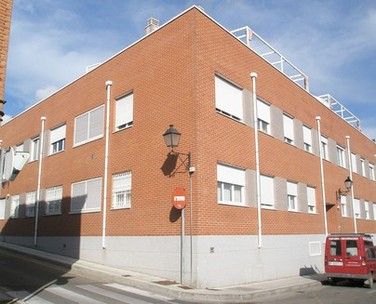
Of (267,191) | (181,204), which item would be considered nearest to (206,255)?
(181,204)

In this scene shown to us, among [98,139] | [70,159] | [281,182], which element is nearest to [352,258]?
[281,182]

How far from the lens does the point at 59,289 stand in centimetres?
1284

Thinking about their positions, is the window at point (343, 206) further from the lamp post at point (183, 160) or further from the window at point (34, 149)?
the window at point (34, 149)

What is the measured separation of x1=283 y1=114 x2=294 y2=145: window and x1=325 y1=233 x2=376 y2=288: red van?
215 inches

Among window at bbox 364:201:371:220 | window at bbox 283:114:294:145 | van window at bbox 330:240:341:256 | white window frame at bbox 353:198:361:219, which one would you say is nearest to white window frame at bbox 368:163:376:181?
window at bbox 364:201:371:220

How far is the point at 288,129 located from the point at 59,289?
13.4m

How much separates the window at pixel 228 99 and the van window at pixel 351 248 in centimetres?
627

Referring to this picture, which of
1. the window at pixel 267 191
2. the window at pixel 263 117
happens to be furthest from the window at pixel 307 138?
the window at pixel 267 191

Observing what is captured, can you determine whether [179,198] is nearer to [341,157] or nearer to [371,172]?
[341,157]

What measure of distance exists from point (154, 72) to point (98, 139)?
425 centimetres

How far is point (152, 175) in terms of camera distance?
54.9 ft

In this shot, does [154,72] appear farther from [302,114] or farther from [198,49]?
[302,114]

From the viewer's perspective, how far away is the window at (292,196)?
21266 mm

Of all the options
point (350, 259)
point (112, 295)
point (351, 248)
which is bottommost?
point (112, 295)
